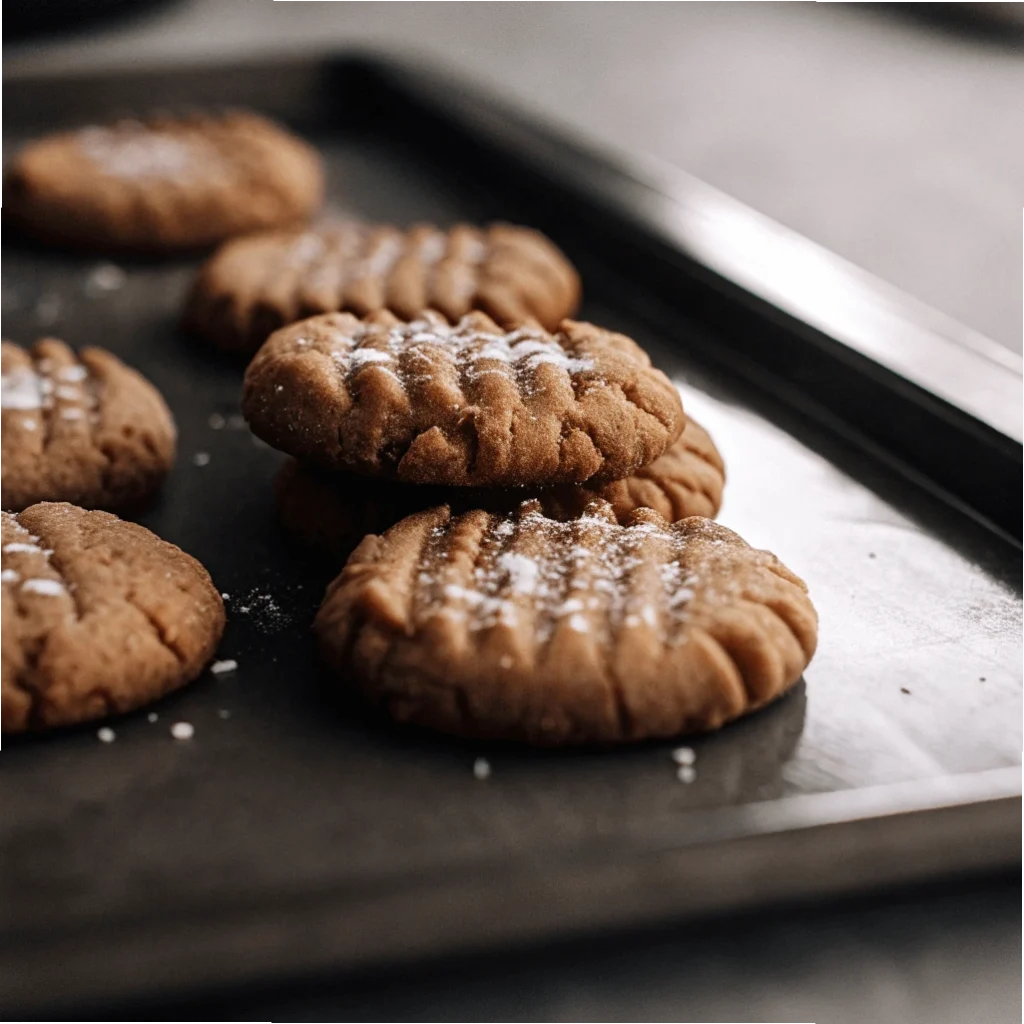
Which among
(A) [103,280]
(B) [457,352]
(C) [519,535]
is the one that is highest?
(B) [457,352]

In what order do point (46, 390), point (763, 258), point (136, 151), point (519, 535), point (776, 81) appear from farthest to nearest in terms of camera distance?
point (776, 81) → point (136, 151) → point (763, 258) → point (46, 390) → point (519, 535)

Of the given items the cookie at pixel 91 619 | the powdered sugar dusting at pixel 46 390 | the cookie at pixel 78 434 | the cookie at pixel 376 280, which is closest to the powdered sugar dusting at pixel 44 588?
the cookie at pixel 91 619

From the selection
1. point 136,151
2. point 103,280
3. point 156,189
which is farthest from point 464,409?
point 136,151

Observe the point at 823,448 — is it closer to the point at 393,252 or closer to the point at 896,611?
the point at 896,611

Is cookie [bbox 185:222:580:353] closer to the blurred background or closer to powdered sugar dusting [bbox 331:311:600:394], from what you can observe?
powdered sugar dusting [bbox 331:311:600:394]

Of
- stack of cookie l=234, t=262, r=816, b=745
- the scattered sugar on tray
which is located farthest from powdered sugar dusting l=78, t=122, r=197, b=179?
the scattered sugar on tray

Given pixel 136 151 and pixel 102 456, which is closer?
pixel 102 456

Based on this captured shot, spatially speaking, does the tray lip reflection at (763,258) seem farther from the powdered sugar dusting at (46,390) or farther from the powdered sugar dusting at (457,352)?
the powdered sugar dusting at (46,390)

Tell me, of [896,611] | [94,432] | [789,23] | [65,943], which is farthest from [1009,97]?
[65,943]

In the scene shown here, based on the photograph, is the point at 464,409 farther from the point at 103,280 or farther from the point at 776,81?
the point at 776,81
